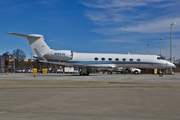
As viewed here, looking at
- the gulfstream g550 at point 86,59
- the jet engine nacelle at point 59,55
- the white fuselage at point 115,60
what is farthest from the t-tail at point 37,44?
the white fuselage at point 115,60

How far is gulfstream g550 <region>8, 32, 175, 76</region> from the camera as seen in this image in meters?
32.0

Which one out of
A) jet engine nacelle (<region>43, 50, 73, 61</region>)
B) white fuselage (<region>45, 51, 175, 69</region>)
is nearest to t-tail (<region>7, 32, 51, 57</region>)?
jet engine nacelle (<region>43, 50, 73, 61</region>)

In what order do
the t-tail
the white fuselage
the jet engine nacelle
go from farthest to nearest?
the white fuselage, the t-tail, the jet engine nacelle

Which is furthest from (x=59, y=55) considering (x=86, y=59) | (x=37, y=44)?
(x=86, y=59)

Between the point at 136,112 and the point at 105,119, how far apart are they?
1.31 metres

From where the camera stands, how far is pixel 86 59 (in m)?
33.3

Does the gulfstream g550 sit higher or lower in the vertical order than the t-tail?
lower

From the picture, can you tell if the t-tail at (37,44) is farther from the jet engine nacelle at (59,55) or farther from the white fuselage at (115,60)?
the white fuselage at (115,60)

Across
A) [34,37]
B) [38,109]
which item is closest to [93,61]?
[34,37]

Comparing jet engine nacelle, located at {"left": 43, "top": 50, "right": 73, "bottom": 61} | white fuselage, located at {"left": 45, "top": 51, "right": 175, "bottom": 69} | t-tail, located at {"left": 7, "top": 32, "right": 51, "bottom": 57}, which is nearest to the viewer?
jet engine nacelle, located at {"left": 43, "top": 50, "right": 73, "bottom": 61}

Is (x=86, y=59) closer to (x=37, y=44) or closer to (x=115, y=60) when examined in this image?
(x=115, y=60)

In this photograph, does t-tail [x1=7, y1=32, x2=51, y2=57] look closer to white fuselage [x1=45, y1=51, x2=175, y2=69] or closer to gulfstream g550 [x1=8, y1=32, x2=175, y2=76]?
gulfstream g550 [x1=8, y1=32, x2=175, y2=76]

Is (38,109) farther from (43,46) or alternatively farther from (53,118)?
(43,46)

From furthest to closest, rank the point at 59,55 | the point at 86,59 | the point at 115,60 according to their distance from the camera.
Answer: the point at 115,60 → the point at 86,59 → the point at 59,55
